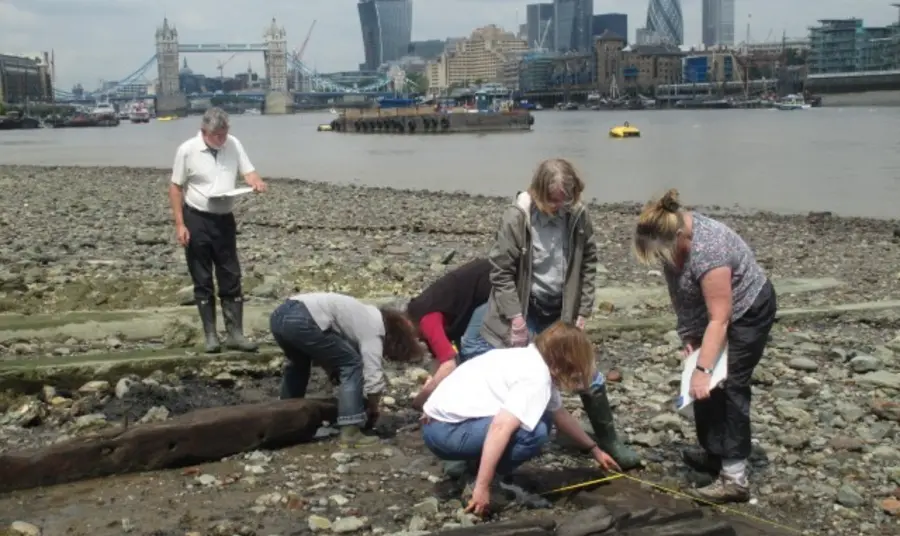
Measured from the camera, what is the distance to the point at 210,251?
24.8 feet

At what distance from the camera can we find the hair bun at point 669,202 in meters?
4.95

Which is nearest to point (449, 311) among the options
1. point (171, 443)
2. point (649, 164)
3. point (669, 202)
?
point (669, 202)

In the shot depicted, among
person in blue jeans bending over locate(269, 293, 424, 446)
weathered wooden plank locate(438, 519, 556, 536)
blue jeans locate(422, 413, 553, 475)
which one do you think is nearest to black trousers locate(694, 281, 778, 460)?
blue jeans locate(422, 413, 553, 475)

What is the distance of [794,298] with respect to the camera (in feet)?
36.7

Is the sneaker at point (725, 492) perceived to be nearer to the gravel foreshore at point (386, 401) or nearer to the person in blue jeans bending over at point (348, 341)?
the gravel foreshore at point (386, 401)

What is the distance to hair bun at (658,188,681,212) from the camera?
4.95 meters

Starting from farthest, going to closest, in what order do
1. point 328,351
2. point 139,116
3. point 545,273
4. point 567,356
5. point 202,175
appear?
point 139,116, point 202,175, point 328,351, point 545,273, point 567,356

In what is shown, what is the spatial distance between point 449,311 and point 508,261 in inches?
22.5

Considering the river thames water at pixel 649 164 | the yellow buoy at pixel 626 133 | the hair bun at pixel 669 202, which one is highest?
the hair bun at pixel 669 202

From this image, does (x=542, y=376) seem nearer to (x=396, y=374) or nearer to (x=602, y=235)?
(x=396, y=374)

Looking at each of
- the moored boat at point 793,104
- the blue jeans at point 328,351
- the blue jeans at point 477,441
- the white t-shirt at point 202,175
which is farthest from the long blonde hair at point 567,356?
the moored boat at point 793,104

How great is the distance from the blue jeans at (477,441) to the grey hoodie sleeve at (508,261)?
2.18 feet

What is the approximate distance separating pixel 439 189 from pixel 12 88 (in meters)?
184

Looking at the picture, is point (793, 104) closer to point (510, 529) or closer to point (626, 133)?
point (626, 133)
